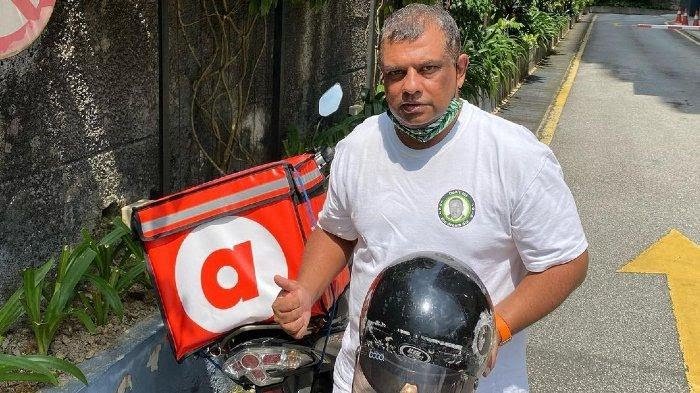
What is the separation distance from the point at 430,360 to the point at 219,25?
3.43 metres

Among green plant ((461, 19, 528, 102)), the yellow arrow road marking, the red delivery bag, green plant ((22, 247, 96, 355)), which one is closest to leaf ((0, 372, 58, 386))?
green plant ((22, 247, 96, 355))

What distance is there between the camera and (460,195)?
188cm

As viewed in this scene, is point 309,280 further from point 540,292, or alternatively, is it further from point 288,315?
point 540,292

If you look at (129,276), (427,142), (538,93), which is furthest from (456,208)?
(538,93)

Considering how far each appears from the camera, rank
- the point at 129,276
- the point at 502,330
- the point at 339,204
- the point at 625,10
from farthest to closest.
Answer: the point at 625,10 < the point at 129,276 < the point at 339,204 < the point at 502,330

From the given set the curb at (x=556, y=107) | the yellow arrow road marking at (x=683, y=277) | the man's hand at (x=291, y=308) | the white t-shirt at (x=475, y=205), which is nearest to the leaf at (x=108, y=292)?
the man's hand at (x=291, y=308)

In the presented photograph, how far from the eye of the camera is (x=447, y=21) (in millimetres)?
1926

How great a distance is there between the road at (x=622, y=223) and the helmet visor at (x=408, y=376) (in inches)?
100

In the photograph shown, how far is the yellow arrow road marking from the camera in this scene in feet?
13.9

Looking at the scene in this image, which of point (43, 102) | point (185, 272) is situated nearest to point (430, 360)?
point (185, 272)

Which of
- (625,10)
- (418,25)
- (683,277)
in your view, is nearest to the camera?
(418,25)

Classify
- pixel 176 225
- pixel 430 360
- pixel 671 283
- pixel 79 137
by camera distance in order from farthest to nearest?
1. pixel 671 283
2. pixel 79 137
3. pixel 176 225
4. pixel 430 360

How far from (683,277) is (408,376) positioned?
4.37m

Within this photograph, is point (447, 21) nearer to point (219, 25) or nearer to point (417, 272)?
point (417, 272)
